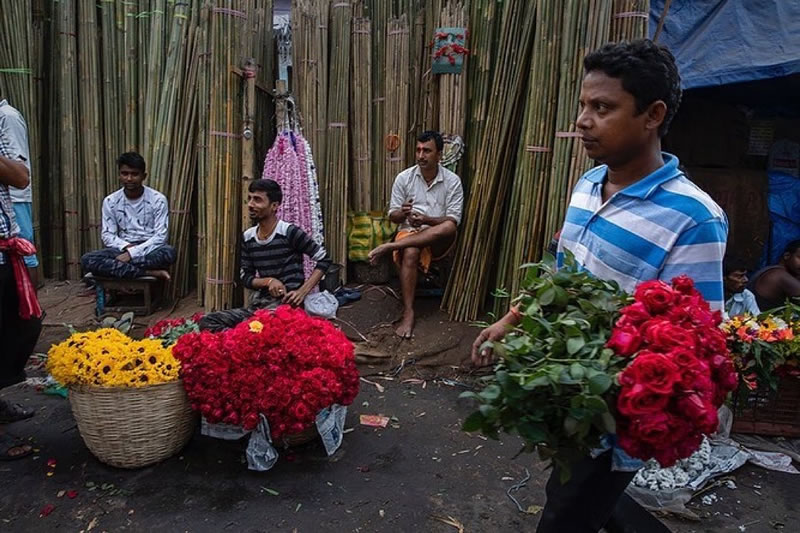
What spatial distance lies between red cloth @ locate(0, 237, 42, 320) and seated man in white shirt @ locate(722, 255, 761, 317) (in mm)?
4522

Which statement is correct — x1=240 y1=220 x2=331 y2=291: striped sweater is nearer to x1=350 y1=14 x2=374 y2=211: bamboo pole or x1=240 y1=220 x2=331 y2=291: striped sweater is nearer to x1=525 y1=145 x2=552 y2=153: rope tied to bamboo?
x1=350 y1=14 x2=374 y2=211: bamboo pole

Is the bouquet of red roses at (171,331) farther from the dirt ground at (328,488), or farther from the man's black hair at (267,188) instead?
the man's black hair at (267,188)

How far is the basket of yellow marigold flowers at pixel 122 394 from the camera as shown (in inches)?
112

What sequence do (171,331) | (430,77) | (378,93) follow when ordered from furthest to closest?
(378,93) < (430,77) < (171,331)

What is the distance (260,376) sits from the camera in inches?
119

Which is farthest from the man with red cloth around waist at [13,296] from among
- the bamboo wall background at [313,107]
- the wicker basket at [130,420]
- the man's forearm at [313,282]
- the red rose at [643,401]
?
the red rose at [643,401]

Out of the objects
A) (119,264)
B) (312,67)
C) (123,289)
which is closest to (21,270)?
(119,264)

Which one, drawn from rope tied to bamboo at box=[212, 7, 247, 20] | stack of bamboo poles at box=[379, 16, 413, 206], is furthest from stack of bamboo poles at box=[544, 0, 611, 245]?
rope tied to bamboo at box=[212, 7, 247, 20]

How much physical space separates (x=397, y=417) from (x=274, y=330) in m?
1.15

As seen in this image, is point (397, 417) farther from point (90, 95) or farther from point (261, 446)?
point (90, 95)

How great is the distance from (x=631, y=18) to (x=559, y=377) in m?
3.85

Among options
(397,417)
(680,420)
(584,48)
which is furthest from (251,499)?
(584,48)

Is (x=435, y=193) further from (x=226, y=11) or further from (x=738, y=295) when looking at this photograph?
(x=738, y=295)

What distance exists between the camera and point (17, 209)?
4.35 meters
